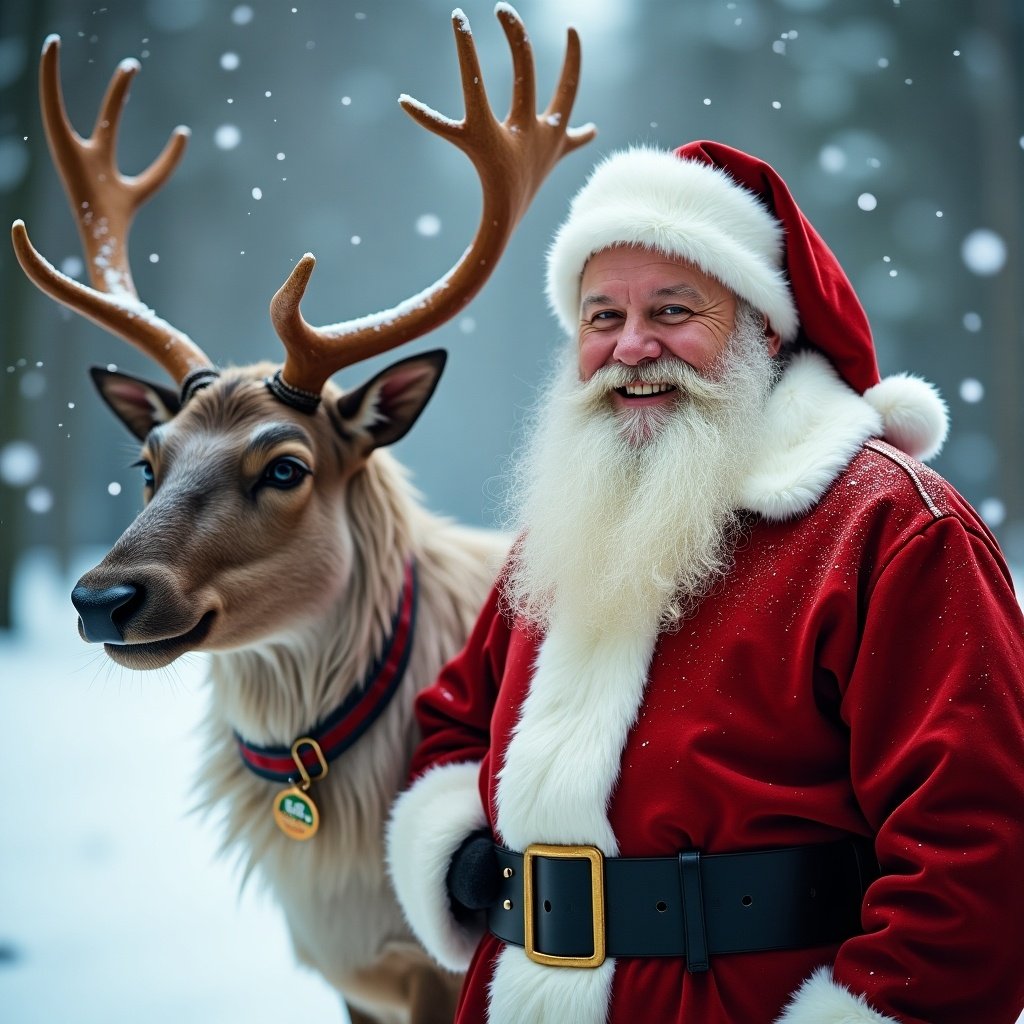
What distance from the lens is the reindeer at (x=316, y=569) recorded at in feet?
5.63

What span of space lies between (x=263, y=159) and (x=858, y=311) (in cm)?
218

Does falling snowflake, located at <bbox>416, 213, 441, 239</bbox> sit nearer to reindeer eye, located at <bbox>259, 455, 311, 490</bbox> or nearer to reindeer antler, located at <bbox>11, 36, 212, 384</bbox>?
reindeer antler, located at <bbox>11, 36, 212, 384</bbox>

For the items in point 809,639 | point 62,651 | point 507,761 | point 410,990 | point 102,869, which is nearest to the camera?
point 809,639

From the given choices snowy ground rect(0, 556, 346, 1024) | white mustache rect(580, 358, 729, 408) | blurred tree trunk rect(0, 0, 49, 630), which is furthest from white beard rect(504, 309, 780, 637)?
blurred tree trunk rect(0, 0, 49, 630)

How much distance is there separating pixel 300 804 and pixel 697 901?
2.70 ft

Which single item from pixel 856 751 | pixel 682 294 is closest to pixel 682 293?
pixel 682 294

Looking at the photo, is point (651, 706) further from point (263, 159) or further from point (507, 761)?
point (263, 159)

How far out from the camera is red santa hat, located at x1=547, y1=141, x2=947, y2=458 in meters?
1.47

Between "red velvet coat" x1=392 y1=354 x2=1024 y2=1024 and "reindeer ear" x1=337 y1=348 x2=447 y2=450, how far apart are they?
0.77 metres

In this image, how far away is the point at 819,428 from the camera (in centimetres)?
140

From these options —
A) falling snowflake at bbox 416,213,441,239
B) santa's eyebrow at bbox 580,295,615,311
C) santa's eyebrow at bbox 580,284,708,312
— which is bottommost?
santa's eyebrow at bbox 580,295,615,311

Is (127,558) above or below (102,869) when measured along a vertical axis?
above

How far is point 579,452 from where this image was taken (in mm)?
1561

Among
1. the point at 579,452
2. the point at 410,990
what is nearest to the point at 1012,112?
the point at 579,452
